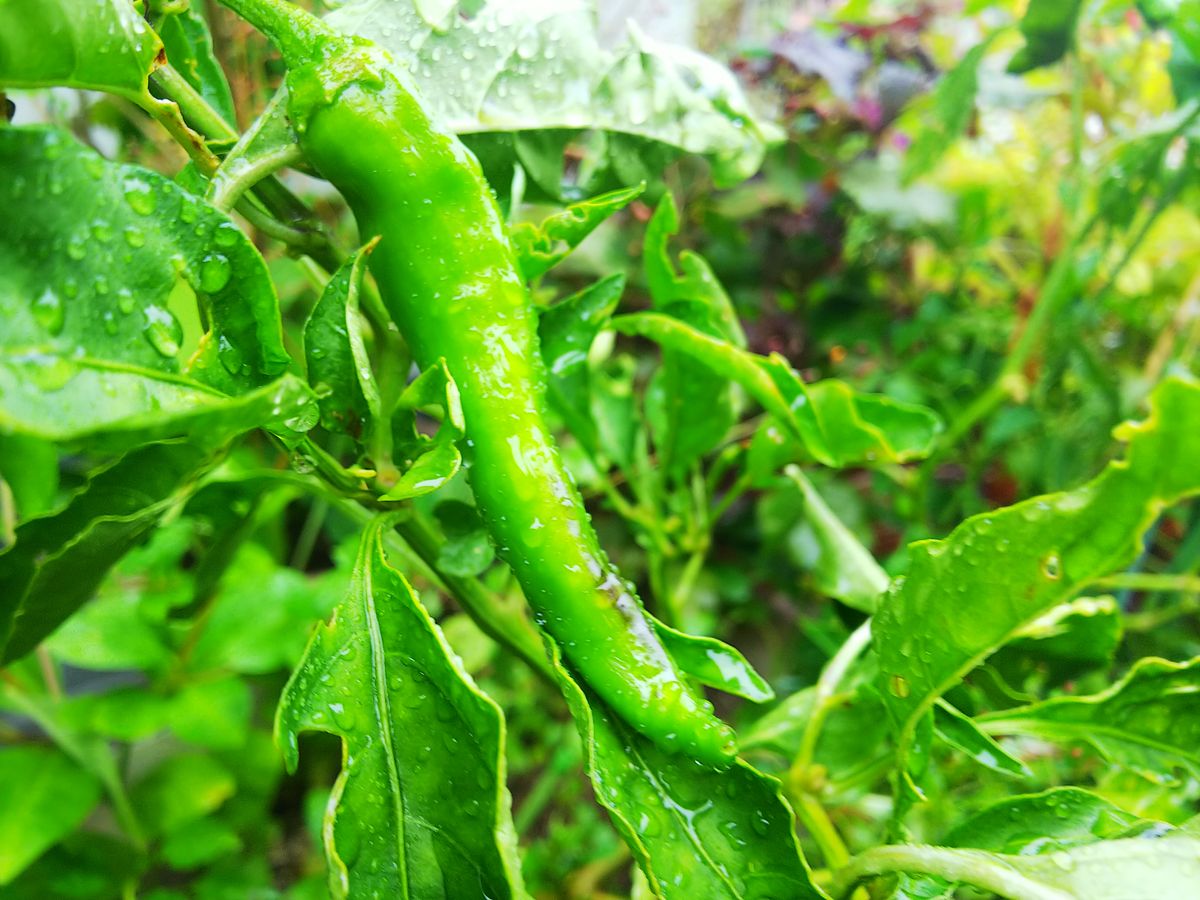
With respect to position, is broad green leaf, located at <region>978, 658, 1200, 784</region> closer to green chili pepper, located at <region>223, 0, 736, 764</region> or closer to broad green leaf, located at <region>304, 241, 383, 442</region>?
green chili pepper, located at <region>223, 0, 736, 764</region>

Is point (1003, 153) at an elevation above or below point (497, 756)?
above

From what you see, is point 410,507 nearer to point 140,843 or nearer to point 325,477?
point 325,477

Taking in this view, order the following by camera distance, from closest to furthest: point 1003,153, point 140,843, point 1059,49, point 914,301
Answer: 1. point 140,843
2. point 1059,49
3. point 1003,153
4. point 914,301

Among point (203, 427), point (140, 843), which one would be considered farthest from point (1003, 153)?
point (140, 843)

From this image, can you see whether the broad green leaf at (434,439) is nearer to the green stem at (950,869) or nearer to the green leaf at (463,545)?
the green leaf at (463,545)

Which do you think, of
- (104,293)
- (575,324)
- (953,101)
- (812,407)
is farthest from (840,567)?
(953,101)

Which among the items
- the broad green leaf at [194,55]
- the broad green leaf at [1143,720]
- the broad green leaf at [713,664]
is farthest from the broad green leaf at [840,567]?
the broad green leaf at [194,55]

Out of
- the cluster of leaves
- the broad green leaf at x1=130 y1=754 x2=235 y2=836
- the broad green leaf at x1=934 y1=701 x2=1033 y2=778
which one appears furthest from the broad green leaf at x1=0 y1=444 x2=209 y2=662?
the broad green leaf at x1=130 y1=754 x2=235 y2=836
